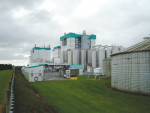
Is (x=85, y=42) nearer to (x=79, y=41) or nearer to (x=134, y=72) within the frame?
(x=79, y=41)

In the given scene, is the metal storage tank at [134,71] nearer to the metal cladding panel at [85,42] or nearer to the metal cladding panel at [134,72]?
the metal cladding panel at [134,72]

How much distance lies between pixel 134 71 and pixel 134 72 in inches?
5.4

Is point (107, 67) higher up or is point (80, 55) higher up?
point (80, 55)

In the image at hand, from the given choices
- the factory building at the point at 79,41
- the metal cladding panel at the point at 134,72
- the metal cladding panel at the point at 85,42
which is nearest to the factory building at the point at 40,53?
the factory building at the point at 79,41

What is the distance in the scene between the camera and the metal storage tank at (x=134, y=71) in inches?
758

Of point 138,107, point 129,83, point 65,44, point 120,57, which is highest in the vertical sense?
point 65,44

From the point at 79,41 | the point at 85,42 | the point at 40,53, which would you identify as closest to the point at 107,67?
the point at 85,42

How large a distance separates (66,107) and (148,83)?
11549mm

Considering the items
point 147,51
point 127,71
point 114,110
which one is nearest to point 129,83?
point 127,71

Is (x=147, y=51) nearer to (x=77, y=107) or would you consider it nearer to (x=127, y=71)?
(x=127, y=71)

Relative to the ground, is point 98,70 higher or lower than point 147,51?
lower

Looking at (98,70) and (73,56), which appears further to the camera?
(73,56)

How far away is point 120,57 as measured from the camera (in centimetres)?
2258

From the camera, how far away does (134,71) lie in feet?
66.2
